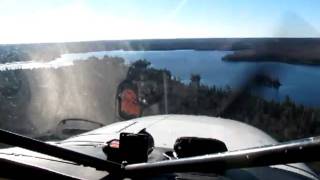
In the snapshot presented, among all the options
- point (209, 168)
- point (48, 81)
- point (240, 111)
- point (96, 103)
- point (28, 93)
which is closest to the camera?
point (209, 168)

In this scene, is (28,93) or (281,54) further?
(28,93)

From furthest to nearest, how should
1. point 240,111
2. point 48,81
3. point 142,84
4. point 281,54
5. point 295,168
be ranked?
1. point 48,81
2. point 142,84
3. point 240,111
4. point 281,54
5. point 295,168

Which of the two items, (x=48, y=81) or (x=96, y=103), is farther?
(x=48, y=81)

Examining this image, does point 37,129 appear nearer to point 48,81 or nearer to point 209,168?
point 48,81

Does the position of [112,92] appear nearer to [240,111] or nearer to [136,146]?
[240,111]

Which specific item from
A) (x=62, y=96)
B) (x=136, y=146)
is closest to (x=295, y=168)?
(x=136, y=146)

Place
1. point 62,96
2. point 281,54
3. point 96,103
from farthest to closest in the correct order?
point 62,96
point 96,103
point 281,54

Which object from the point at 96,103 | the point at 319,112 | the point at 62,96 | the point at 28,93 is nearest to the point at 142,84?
the point at 96,103

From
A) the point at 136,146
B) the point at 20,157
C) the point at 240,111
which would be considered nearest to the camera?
the point at 136,146

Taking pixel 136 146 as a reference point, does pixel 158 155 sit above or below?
below
